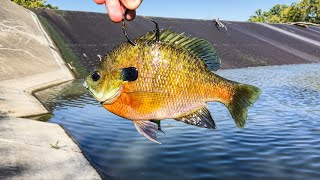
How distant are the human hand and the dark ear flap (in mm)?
174

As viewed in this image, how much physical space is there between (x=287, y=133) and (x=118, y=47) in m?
9.83

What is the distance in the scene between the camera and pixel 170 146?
348 inches

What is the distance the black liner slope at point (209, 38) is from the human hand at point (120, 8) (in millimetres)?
22346

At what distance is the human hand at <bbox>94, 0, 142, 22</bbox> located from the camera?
1.18 meters

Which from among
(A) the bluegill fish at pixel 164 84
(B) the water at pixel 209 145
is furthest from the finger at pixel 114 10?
(B) the water at pixel 209 145

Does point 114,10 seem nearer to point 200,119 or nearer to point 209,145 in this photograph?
point 200,119

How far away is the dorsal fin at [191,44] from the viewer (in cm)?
130

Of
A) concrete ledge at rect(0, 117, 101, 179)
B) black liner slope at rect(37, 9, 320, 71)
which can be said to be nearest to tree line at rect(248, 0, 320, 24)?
black liner slope at rect(37, 9, 320, 71)

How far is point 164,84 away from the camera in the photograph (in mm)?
1270

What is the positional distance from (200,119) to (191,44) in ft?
0.93

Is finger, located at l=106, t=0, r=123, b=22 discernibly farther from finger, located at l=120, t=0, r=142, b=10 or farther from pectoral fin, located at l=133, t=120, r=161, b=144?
pectoral fin, located at l=133, t=120, r=161, b=144

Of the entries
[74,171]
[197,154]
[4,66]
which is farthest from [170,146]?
[4,66]

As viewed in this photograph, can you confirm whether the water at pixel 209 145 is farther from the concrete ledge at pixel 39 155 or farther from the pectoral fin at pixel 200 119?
the pectoral fin at pixel 200 119

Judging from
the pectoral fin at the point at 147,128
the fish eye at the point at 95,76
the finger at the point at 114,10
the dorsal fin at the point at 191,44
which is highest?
the finger at the point at 114,10
